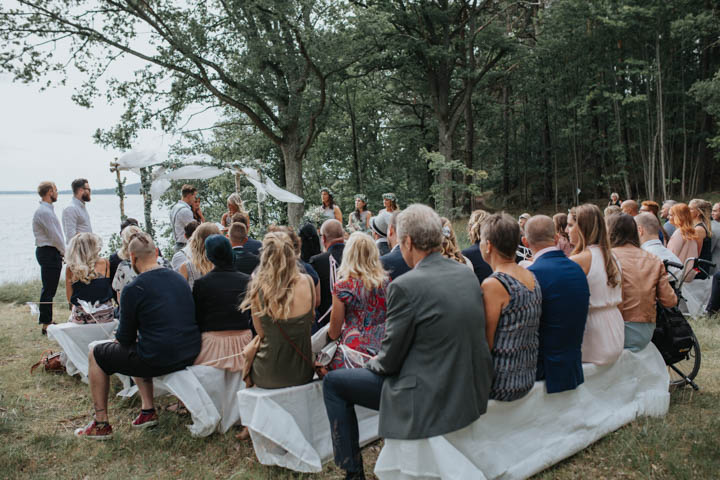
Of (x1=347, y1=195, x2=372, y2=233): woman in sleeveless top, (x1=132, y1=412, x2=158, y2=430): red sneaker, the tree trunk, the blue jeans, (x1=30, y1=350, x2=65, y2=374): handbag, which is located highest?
the tree trunk

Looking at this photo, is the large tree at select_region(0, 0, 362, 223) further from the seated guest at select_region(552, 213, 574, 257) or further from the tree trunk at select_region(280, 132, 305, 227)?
the seated guest at select_region(552, 213, 574, 257)

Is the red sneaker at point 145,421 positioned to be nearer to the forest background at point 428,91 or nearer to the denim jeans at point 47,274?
the denim jeans at point 47,274

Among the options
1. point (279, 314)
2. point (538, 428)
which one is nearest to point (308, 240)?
point (279, 314)

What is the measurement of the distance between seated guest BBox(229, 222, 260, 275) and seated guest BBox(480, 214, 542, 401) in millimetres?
2352

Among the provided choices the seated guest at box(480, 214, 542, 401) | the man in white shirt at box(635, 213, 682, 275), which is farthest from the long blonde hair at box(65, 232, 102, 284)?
the man in white shirt at box(635, 213, 682, 275)

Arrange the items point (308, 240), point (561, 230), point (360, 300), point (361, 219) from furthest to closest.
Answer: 1. point (361, 219)
2. point (561, 230)
3. point (308, 240)
4. point (360, 300)

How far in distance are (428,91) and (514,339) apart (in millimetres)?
18436

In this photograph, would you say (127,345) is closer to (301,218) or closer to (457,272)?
(457,272)

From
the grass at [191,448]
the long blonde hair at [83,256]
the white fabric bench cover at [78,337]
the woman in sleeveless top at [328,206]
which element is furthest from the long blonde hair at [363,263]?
the woman in sleeveless top at [328,206]

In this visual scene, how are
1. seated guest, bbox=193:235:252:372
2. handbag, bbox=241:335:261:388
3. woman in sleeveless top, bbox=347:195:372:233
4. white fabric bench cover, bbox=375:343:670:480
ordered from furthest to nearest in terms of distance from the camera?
woman in sleeveless top, bbox=347:195:372:233 < seated guest, bbox=193:235:252:372 < handbag, bbox=241:335:261:388 < white fabric bench cover, bbox=375:343:670:480

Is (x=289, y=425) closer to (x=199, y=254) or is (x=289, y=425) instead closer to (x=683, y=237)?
(x=199, y=254)

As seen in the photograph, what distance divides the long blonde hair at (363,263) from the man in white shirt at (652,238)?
285 cm

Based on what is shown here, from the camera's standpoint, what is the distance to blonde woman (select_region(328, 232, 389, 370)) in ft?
10.6

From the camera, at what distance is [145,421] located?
3740mm
